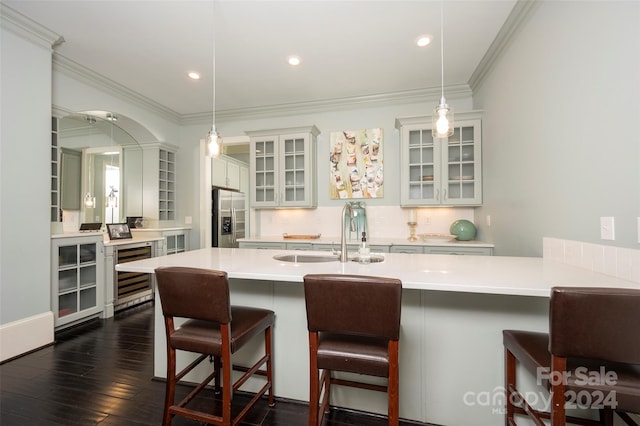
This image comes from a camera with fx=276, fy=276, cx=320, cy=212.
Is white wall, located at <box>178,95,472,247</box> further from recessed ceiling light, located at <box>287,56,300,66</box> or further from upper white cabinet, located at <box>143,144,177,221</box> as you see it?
recessed ceiling light, located at <box>287,56,300,66</box>

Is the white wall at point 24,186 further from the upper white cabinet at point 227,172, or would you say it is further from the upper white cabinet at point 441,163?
the upper white cabinet at point 441,163

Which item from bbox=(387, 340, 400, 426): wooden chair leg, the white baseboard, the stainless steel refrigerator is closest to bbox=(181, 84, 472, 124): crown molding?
the stainless steel refrigerator

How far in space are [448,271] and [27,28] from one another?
12.5ft

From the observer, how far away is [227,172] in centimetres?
549

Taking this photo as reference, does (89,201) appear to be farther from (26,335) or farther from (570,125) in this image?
(570,125)

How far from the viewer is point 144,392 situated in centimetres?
186

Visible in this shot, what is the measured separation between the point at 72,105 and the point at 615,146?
15.1ft

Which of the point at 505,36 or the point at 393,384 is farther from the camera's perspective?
the point at 505,36

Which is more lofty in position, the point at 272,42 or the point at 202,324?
the point at 272,42

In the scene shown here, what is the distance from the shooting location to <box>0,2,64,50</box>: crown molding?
2.23m

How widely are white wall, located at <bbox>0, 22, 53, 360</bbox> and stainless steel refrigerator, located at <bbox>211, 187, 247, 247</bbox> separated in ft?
8.03

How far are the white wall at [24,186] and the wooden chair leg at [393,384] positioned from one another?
3.04m

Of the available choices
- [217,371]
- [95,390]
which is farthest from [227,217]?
[217,371]

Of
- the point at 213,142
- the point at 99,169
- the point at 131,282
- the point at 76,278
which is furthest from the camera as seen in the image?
the point at 99,169
